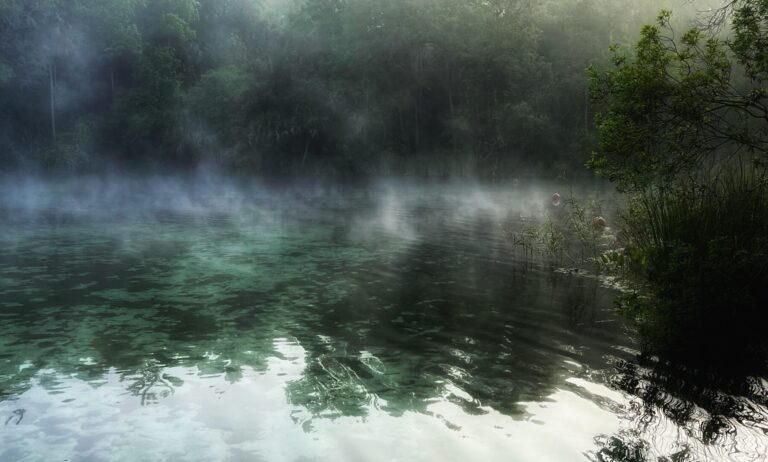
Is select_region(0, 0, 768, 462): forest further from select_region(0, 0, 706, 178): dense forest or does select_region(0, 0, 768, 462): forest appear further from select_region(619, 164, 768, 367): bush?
select_region(0, 0, 706, 178): dense forest

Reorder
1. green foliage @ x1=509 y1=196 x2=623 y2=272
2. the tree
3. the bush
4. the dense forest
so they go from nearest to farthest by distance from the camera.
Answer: the bush → the tree → green foliage @ x1=509 y1=196 x2=623 y2=272 → the dense forest

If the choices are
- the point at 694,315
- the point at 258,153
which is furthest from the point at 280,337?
the point at 258,153

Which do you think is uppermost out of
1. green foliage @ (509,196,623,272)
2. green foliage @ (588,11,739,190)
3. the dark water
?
green foliage @ (588,11,739,190)

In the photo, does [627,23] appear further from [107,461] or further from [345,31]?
[107,461]

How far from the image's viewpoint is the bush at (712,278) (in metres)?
9.28

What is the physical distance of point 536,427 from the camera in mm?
7789

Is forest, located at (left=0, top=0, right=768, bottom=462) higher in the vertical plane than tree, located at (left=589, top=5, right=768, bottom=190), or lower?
lower

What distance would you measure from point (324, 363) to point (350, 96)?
51.7 metres

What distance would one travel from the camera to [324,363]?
1011 cm

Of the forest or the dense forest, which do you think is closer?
the forest

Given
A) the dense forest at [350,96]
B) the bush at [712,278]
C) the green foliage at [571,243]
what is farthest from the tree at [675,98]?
the dense forest at [350,96]

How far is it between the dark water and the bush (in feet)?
2.46

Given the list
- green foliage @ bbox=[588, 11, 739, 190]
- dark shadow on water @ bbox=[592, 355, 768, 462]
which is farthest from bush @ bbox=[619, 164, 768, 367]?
green foliage @ bbox=[588, 11, 739, 190]

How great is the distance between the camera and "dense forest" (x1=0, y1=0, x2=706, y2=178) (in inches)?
2274
